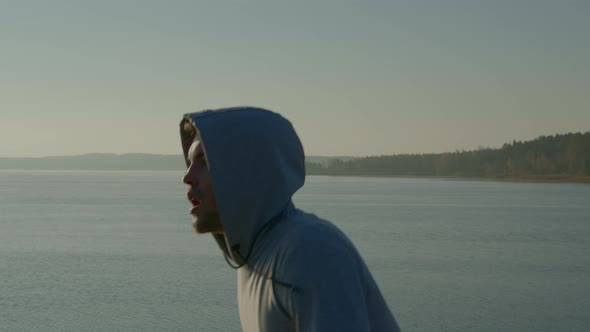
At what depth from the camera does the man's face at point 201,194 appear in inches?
52.3

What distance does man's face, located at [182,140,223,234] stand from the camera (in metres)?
1.33

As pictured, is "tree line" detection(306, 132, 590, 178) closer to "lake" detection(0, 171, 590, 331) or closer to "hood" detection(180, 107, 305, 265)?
"lake" detection(0, 171, 590, 331)

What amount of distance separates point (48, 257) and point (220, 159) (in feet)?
76.5

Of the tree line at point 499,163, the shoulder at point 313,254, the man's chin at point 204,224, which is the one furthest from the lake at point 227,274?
the tree line at point 499,163

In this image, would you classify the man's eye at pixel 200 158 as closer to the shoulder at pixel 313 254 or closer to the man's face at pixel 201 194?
the man's face at pixel 201 194

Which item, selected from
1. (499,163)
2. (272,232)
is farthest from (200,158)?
(499,163)

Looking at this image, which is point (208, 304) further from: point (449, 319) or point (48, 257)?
point (48, 257)

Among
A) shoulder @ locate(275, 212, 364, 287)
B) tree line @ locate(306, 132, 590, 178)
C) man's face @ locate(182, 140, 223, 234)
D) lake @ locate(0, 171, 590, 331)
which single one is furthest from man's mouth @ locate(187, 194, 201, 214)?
tree line @ locate(306, 132, 590, 178)

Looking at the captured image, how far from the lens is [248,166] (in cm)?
125

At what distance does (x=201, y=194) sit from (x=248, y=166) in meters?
0.13

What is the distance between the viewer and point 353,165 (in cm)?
15338

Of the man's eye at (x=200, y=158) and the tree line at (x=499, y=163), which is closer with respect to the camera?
the man's eye at (x=200, y=158)

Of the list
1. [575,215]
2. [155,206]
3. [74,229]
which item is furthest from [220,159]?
[155,206]

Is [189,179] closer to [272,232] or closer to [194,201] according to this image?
[194,201]
